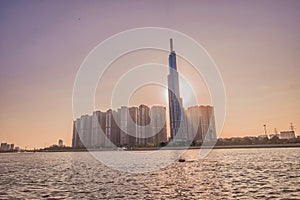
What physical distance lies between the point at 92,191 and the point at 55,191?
15.1ft

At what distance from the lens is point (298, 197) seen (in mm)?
23516

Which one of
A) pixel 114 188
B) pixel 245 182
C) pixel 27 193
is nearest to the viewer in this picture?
pixel 27 193

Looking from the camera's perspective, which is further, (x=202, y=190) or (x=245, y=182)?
(x=245, y=182)

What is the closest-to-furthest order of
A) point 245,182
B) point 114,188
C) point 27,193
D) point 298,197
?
point 298,197 → point 27,193 → point 114,188 → point 245,182

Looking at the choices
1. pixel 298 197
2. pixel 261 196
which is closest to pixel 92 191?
pixel 261 196

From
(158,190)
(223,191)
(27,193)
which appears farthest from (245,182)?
(27,193)

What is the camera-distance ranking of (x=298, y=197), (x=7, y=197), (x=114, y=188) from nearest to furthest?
(x=298, y=197) → (x=7, y=197) → (x=114, y=188)

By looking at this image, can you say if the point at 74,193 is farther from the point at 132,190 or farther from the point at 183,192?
the point at 183,192

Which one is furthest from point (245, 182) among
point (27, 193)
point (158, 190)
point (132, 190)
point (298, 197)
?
point (27, 193)

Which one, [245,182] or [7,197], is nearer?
[7,197]

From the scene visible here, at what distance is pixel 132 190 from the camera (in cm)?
2959

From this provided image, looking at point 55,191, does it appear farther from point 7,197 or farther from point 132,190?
point 132,190

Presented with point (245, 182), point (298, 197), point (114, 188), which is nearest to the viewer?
point (298, 197)

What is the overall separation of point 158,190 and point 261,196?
35.9 feet
